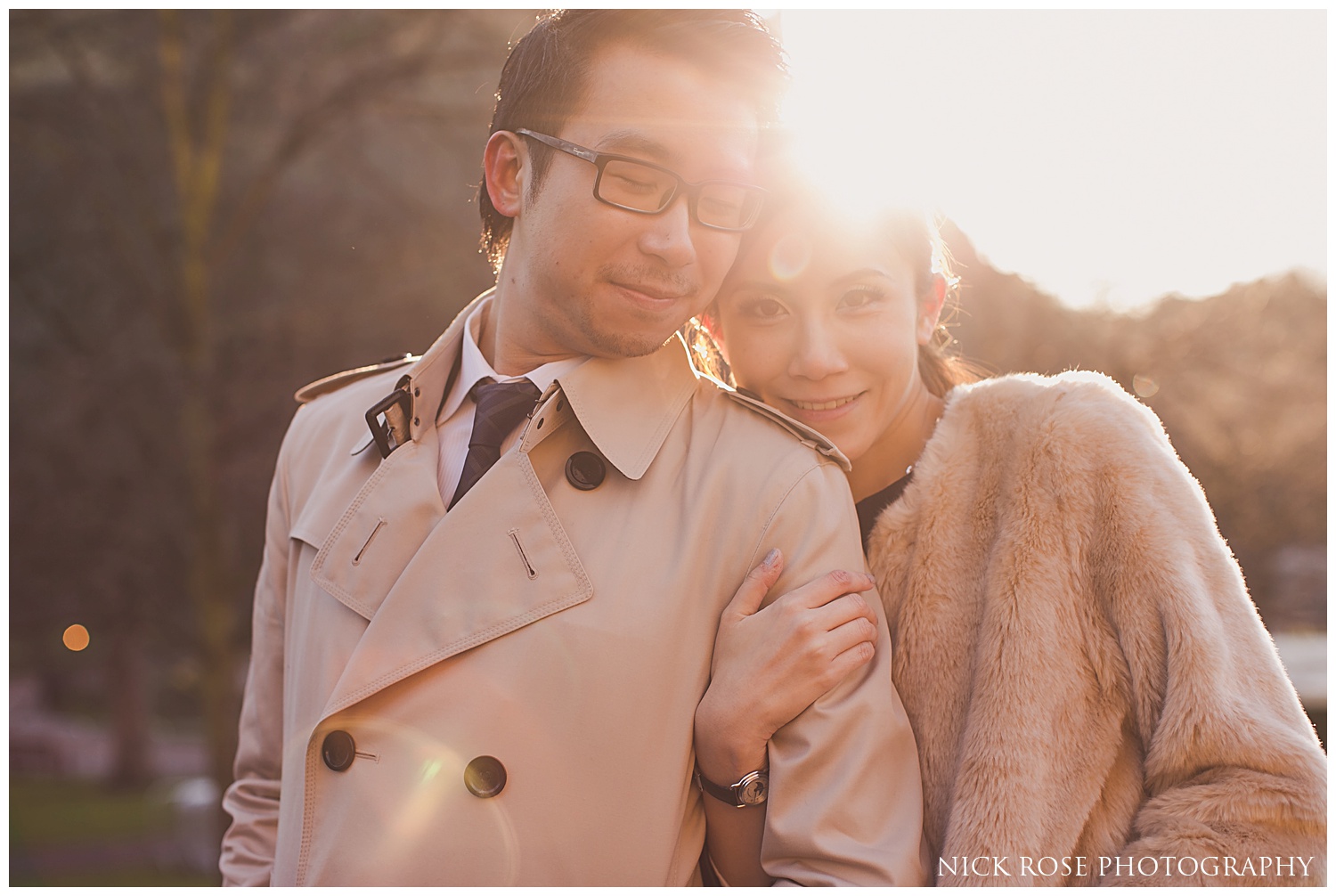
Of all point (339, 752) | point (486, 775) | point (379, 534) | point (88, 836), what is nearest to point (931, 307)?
point (379, 534)

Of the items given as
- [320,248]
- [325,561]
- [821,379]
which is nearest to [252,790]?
[325,561]

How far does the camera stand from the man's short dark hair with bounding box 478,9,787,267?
8.17 ft

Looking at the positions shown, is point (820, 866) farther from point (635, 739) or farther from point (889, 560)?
point (889, 560)

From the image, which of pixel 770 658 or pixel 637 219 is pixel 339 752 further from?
pixel 637 219

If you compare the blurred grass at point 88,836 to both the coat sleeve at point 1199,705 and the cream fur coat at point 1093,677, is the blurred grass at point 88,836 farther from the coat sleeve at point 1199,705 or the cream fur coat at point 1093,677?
the coat sleeve at point 1199,705

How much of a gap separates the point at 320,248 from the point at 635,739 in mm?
6976

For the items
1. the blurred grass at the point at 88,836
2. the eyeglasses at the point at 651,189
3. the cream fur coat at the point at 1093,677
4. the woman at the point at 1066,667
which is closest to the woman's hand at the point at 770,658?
the woman at the point at 1066,667

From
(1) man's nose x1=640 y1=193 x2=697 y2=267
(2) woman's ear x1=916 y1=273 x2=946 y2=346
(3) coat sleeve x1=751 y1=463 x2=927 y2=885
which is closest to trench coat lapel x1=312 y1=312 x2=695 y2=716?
(1) man's nose x1=640 y1=193 x2=697 y2=267

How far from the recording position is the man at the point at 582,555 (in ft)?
7.15

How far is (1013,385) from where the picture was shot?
8.77 ft

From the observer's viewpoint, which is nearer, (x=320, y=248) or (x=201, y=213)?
(x=201, y=213)

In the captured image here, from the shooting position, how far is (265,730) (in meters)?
2.96

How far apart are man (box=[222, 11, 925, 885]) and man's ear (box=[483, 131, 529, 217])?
64 millimetres

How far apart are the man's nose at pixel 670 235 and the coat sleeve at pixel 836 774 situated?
581mm
